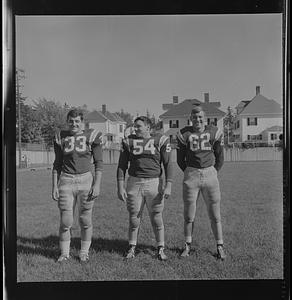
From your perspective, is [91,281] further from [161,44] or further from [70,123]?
[161,44]

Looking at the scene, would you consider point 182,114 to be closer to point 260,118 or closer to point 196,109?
point 196,109

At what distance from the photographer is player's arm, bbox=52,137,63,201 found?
3779mm

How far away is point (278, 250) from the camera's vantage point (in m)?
3.84

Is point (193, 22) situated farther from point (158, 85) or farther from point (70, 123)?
point (70, 123)

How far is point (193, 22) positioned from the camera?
12.2ft

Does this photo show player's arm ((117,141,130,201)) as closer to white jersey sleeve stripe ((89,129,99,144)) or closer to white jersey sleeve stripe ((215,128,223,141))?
white jersey sleeve stripe ((89,129,99,144))

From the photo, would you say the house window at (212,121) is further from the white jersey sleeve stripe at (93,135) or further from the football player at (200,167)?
the white jersey sleeve stripe at (93,135)

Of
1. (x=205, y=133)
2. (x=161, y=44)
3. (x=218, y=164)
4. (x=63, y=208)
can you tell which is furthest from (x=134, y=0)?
(x=63, y=208)

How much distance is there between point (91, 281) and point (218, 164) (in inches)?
49.2

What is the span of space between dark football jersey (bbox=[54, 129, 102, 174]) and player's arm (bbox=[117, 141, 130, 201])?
0.14 meters

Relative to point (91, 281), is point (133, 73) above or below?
above

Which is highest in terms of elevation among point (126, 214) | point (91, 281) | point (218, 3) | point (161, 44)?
point (218, 3)

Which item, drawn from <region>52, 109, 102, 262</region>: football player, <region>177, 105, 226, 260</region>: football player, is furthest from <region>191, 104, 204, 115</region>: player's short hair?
<region>52, 109, 102, 262</region>: football player

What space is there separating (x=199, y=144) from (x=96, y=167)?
2.50ft
